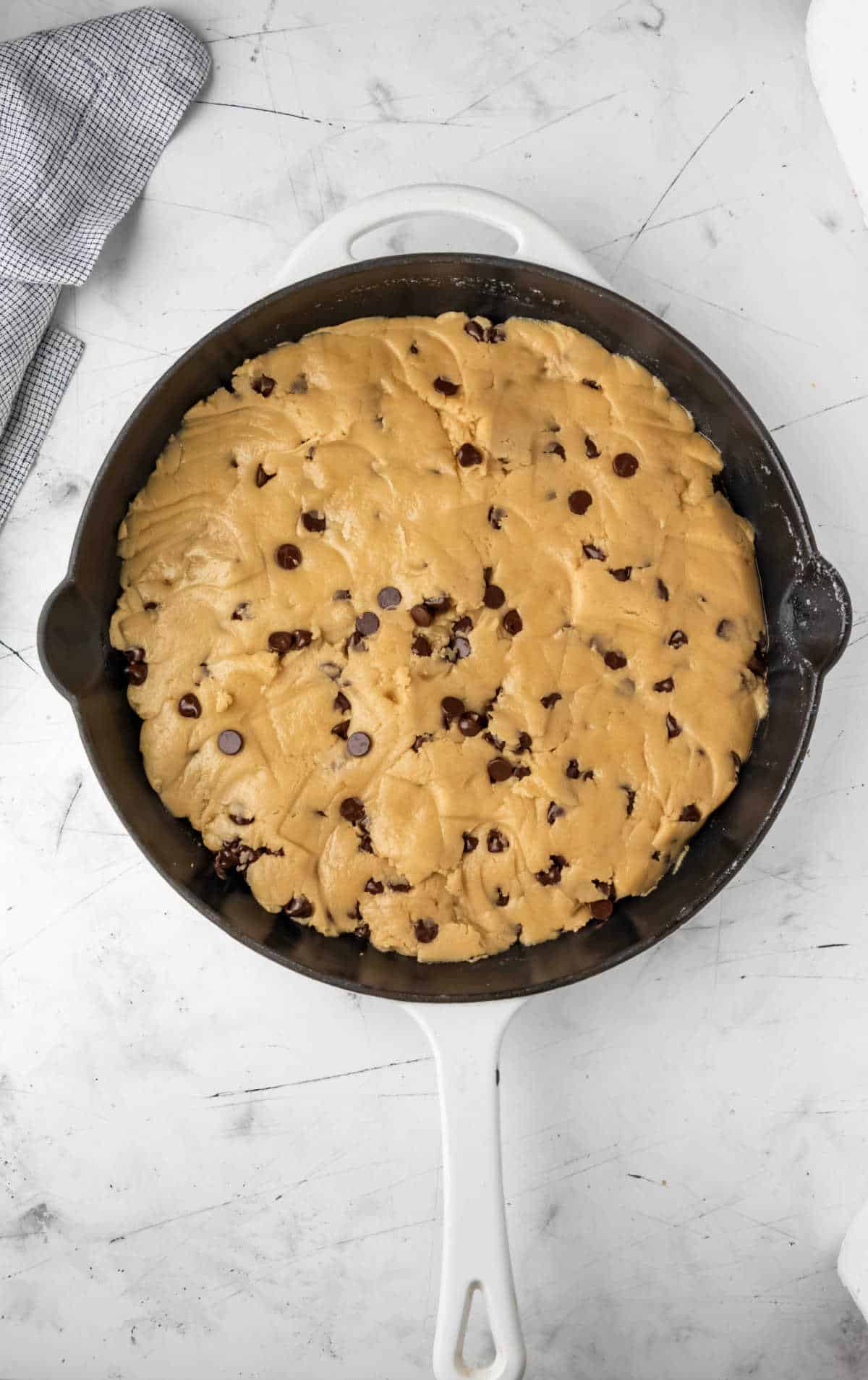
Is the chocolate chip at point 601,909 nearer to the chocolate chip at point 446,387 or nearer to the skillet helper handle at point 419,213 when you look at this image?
the chocolate chip at point 446,387

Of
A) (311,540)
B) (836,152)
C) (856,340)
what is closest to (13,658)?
(311,540)

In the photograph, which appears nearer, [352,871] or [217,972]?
[352,871]

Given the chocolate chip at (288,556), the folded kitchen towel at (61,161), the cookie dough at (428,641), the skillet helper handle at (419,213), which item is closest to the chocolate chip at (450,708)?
the cookie dough at (428,641)

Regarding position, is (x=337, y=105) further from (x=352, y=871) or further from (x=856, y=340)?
(x=352, y=871)

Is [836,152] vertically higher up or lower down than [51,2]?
higher up

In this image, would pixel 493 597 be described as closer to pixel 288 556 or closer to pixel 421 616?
pixel 421 616

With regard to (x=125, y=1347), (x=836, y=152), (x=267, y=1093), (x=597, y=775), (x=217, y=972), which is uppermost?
(x=836, y=152)
